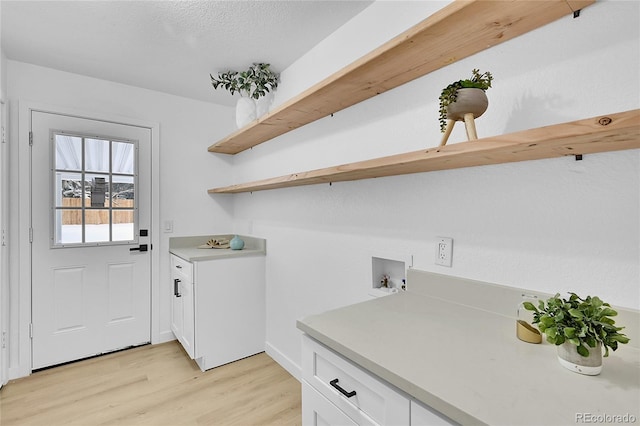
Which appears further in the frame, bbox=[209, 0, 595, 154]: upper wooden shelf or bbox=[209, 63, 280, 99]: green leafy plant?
bbox=[209, 63, 280, 99]: green leafy plant

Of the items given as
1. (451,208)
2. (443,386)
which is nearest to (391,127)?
(451,208)

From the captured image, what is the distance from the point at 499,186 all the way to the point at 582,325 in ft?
1.84

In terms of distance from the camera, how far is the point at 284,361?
91.4 inches

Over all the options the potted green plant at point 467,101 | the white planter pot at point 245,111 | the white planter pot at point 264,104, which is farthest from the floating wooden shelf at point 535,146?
the white planter pot at point 264,104

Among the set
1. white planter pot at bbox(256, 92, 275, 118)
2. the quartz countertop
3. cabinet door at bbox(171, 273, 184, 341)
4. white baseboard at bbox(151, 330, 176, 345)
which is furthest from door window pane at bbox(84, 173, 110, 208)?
white planter pot at bbox(256, 92, 275, 118)

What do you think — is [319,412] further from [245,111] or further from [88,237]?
[88,237]

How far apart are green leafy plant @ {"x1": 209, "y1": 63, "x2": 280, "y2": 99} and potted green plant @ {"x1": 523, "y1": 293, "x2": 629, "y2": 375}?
2.25 metres

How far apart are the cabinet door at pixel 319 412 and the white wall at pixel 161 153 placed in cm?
226

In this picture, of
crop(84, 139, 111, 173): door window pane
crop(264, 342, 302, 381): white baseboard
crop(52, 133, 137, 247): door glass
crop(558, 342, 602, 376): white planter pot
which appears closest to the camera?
crop(558, 342, 602, 376): white planter pot

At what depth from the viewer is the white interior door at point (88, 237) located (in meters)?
2.33

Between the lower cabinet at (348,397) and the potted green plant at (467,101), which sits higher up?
the potted green plant at (467,101)

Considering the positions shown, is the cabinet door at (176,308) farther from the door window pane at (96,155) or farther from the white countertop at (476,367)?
the white countertop at (476,367)

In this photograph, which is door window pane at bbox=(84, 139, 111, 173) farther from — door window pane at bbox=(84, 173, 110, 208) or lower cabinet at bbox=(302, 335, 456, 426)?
lower cabinet at bbox=(302, 335, 456, 426)

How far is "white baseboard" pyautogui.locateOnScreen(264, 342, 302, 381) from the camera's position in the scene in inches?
86.3
